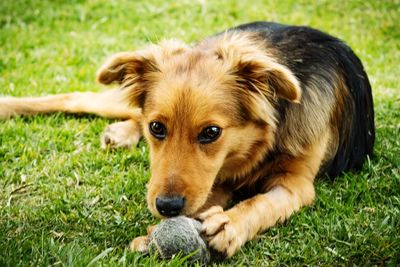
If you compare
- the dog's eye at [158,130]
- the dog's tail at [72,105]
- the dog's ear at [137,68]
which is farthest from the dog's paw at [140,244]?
the dog's tail at [72,105]

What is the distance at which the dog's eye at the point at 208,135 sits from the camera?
12.0 feet

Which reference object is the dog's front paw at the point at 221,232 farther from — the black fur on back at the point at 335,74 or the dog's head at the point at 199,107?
the black fur on back at the point at 335,74

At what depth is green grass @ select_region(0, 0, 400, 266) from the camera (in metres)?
3.48

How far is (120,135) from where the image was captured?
17.0ft

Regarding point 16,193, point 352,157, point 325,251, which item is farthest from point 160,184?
point 352,157

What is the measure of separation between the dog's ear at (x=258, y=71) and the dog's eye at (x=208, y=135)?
42 cm

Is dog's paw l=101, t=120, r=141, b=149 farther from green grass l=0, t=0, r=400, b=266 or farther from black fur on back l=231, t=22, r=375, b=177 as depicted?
black fur on back l=231, t=22, r=375, b=177

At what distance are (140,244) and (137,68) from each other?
→ 133cm

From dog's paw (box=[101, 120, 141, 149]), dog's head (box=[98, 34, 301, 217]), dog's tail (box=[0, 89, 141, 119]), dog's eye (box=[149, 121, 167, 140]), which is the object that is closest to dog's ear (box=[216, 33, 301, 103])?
dog's head (box=[98, 34, 301, 217])

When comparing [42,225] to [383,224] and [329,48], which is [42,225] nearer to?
[383,224]

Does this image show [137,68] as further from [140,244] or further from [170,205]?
[140,244]

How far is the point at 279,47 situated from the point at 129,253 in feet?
6.60

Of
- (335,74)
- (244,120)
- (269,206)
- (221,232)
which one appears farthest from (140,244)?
(335,74)

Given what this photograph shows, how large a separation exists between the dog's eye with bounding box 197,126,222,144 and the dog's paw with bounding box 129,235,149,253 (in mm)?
720
